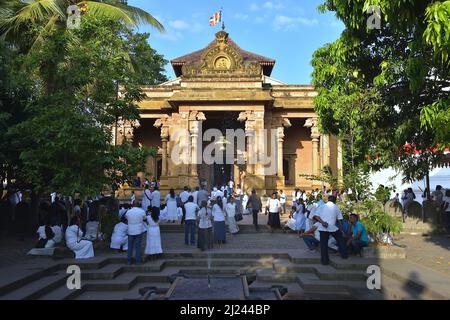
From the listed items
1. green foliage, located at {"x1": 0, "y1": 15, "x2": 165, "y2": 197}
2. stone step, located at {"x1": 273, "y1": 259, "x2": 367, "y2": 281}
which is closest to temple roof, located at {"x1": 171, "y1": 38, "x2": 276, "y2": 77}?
green foliage, located at {"x1": 0, "y1": 15, "x2": 165, "y2": 197}

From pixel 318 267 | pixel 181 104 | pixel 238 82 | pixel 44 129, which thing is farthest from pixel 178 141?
pixel 318 267

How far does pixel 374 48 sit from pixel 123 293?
8.83m

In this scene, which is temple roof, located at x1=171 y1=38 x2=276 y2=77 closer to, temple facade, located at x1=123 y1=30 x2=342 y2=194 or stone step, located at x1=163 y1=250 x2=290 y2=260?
temple facade, located at x1=123 y1=30 x2=342 y2=194

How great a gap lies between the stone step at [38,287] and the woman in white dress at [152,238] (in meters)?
2.02

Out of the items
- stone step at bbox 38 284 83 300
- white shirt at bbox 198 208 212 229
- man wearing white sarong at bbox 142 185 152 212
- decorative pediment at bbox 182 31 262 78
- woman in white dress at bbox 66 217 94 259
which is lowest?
stone step at bbox 38 284 83 300

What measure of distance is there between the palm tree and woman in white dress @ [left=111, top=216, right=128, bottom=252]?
22.4 ft

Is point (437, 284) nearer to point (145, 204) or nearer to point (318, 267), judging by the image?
point (318, 267)

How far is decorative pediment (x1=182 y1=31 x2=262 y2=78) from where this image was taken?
25547 mm

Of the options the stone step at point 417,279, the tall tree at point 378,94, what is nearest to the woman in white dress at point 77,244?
the stone step at point 417,279

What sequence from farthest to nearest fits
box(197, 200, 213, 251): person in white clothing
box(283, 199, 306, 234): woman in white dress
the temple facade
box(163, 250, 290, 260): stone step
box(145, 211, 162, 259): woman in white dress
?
the temple facade, box(283, 199, 306, 234): woman in white dress, box(197, 200, 213, 251): person in white clothing, box(163, 250, 290, 260): stone step, box(145, 211, 162, 259): woman in white dress

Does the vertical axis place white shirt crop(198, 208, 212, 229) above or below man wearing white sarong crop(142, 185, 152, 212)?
below

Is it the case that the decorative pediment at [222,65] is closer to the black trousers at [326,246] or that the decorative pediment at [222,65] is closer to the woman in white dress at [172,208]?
the woman in white dress at [172,208]

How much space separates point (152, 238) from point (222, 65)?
18.3 m

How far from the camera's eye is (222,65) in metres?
26.2
